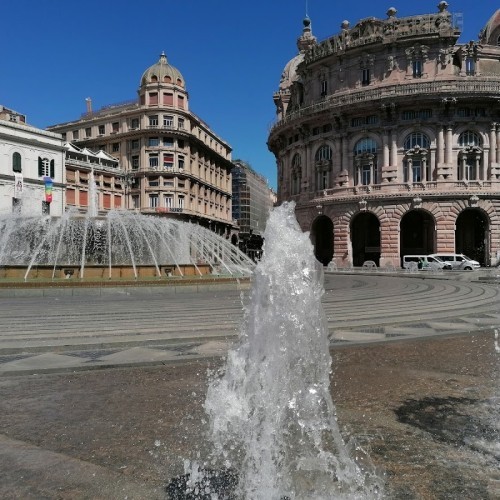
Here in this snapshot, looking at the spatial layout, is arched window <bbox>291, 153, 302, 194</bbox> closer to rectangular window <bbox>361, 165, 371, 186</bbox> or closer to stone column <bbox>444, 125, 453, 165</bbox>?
rectangular window <bbox>361, 165, 371, 186</bbox>

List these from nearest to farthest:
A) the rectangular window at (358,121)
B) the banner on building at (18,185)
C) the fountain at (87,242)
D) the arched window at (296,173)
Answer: the fountain at (87,242)
the rectangular window at (358,121)
the banner on building at (18,185)
the arched window at (296,173)

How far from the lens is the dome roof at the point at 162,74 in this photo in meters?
59.0

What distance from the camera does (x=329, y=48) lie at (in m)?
43.0

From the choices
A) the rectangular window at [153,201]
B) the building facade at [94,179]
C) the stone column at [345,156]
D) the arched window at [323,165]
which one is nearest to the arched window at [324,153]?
the arched window at [323,165]

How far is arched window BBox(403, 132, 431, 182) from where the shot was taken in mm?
39219

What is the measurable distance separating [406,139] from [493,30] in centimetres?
2090

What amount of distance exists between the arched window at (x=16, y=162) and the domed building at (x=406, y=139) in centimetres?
2830

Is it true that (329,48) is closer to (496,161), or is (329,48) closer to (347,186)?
(347,186)

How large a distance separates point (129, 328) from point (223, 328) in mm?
1793

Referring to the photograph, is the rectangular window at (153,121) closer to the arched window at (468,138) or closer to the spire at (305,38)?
the spire at (305,38)

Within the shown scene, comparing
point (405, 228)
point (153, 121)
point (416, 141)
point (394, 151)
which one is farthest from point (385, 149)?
point (153, 121)

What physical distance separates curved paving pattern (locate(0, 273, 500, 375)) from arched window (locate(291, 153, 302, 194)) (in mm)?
31912

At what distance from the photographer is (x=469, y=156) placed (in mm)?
38625

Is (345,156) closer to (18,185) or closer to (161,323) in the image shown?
(18,185)
